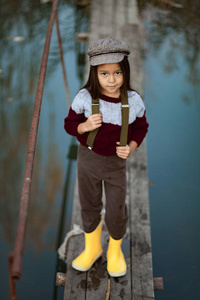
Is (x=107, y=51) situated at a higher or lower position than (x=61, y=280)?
higher

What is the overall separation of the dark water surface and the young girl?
2.48 ft

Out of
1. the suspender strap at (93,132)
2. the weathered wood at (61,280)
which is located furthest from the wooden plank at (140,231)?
the suspender strap at (93,132)

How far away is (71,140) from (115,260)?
5.75 feet

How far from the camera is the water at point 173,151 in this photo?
105 inches

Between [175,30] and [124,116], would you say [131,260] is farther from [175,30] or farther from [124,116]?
[175,30]

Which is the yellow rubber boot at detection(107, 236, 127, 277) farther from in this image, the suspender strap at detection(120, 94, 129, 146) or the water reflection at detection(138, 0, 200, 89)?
the water reflection at detection(138, 0, 200, 89)

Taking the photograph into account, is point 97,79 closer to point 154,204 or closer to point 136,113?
point 136,113

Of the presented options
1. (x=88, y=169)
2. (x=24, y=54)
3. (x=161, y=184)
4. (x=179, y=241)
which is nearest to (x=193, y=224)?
(x=179, y=241)

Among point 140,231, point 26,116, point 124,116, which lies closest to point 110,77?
point 124,116

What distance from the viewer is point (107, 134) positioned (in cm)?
169

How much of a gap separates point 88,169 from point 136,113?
345mm

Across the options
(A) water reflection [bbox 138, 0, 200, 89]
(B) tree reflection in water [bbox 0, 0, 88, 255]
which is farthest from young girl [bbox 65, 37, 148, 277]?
(A) water reflection [bbox 138, 0, 200, 89]

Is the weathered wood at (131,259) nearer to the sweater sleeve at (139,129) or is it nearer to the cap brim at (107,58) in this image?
the sweater sleeve at (139,129)

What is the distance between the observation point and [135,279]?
2012mm
